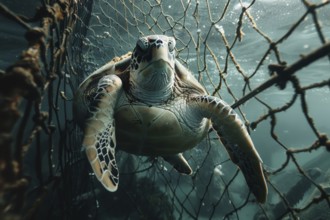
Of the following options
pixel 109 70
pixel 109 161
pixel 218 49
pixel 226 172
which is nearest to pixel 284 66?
pixel 109 161

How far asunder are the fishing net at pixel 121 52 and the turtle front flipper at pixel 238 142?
12 centimetres

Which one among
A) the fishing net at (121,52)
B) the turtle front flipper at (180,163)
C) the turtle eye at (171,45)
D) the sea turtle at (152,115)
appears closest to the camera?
the fishing net at (121,52)

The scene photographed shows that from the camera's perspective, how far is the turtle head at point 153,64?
2.07 m

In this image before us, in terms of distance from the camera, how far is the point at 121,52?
12328mm

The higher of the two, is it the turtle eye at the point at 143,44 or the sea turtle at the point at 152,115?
the turtle eye at the point at 143,44

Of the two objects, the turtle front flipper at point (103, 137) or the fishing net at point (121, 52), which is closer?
the fishing net at point (121, 52)

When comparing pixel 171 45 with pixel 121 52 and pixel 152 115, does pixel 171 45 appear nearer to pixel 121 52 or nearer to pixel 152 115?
pixel 152 115

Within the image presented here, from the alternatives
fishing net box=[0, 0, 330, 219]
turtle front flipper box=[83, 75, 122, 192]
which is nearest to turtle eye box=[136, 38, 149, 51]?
turtle front flipper box=[83, 75, 122, 192]

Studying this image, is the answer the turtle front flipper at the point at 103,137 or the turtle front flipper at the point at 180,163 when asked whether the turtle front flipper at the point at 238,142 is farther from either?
the turtle front flipper at the point at 180,163

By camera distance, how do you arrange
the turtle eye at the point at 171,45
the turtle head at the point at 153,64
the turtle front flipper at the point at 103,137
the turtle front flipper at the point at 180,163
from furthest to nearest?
the turtle front flipper at the point at 180,163
the turtle eye at the point at 171,45
the turtle head at the point at 153,64
the turtle front flipper at the point at 103,137

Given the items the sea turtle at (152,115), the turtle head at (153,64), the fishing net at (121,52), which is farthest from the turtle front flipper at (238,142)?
the turtle head at (153,64)

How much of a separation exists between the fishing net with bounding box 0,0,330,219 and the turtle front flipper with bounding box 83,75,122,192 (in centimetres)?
27

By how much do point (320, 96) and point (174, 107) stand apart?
97.1 ft

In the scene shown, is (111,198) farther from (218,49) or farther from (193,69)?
(193,69)
